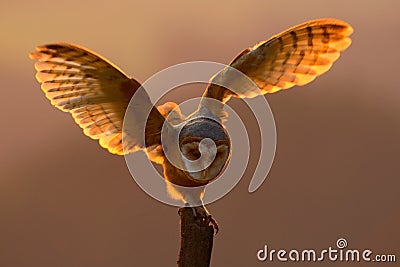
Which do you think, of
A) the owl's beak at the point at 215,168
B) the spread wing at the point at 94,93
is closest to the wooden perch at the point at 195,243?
the owl's beak at the point at 215,168

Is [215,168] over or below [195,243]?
over

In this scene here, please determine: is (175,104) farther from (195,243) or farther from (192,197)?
(195,243)

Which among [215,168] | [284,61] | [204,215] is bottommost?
[204,215]

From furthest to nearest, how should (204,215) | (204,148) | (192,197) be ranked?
(192,197) < (204,215) < (204,148)

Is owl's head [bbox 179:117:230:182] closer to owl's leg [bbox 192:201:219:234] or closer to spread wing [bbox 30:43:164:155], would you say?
owl's leg [bbox 192:201:219:234]

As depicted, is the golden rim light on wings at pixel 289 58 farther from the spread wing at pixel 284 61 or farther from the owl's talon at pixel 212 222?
the owl's talon at pixel 212 222

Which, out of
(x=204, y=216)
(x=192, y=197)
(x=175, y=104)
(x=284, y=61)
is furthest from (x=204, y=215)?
(x=284, y=61)
